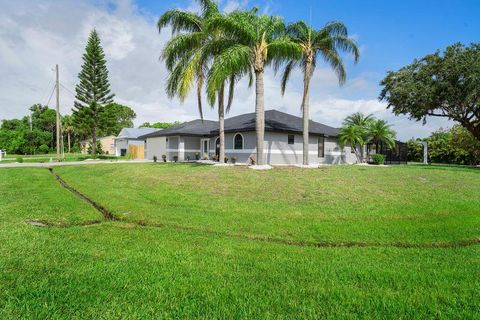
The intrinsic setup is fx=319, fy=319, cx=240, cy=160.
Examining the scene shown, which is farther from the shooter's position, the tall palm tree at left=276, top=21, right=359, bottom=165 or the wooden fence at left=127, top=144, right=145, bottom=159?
the wooden fence at left=127, top=144, right=145, bottom=159

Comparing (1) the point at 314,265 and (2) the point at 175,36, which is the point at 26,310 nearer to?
(1) the point at 314,265

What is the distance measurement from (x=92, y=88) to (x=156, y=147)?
14852 millimetres

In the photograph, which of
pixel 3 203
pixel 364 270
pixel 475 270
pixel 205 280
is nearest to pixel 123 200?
pixel 3 203

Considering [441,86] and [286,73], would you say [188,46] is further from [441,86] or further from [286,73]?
[441,86]

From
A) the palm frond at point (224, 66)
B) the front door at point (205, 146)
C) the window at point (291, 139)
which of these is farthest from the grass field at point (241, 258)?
the front door at point (205, 146)

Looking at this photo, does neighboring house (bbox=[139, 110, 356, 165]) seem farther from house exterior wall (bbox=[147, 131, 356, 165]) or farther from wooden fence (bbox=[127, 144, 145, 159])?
wooden fence (bbox=[127, 144, 145, 159])

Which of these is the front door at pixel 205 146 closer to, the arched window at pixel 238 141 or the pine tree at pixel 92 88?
the arched window at pixel 238 141

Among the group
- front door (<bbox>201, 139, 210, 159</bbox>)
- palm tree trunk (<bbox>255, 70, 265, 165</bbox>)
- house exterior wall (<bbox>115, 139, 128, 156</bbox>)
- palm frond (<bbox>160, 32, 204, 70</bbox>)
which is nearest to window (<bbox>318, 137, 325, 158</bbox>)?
front door (<bbox>201, 139, 210, 159</bbox>)

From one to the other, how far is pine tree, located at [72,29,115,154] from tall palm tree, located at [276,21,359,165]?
3015cm

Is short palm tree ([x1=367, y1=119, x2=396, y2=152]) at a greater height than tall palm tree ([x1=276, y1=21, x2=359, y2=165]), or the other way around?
tall palm tree ([x1=276, y1=21, x2=359, y2=165])

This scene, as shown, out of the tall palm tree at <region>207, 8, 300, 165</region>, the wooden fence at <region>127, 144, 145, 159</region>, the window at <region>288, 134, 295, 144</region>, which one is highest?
the tall palm tree at <region>207, 8, 300, 165</region>

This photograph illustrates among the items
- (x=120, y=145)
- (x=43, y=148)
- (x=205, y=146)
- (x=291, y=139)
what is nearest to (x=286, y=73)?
(x=291, y=139)

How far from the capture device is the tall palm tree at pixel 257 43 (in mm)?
15555

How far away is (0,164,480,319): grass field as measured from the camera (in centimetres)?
317
